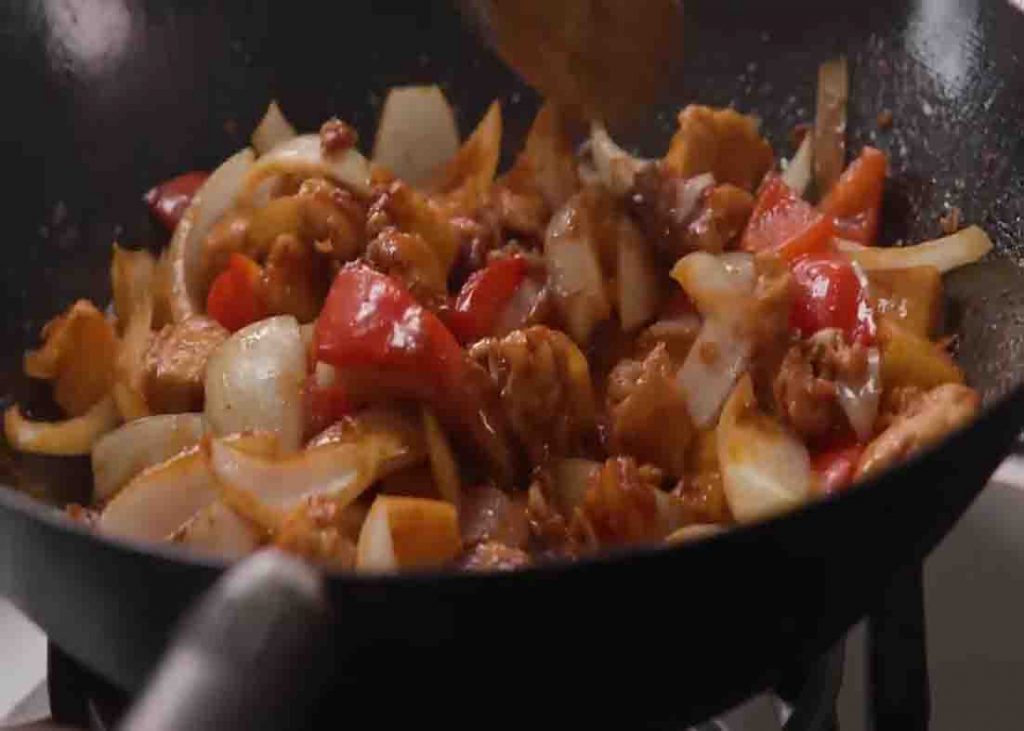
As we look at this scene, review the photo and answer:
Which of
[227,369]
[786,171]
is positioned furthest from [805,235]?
[227,369]

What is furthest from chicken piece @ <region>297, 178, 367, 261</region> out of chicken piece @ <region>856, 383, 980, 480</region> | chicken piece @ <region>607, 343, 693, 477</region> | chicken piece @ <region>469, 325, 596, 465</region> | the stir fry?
chicken piece @ <region>856, 383, 980, 480</region>

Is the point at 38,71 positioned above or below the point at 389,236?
above

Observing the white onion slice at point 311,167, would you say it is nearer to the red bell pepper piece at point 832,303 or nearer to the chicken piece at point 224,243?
the chicken piece at point 224,243

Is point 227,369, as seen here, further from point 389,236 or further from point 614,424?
point 614,424

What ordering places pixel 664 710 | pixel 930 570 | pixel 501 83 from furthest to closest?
1. pixel 501 83
2. pixel 930 570
3. pixel 664 710

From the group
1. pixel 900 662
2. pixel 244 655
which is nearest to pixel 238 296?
pixel 900 662

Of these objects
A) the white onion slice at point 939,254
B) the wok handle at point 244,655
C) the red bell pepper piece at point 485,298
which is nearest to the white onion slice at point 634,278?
the red bell pepper piece at point 485,298

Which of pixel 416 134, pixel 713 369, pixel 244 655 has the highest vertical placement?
pixel 244 655

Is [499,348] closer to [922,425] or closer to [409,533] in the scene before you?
[409,533]
